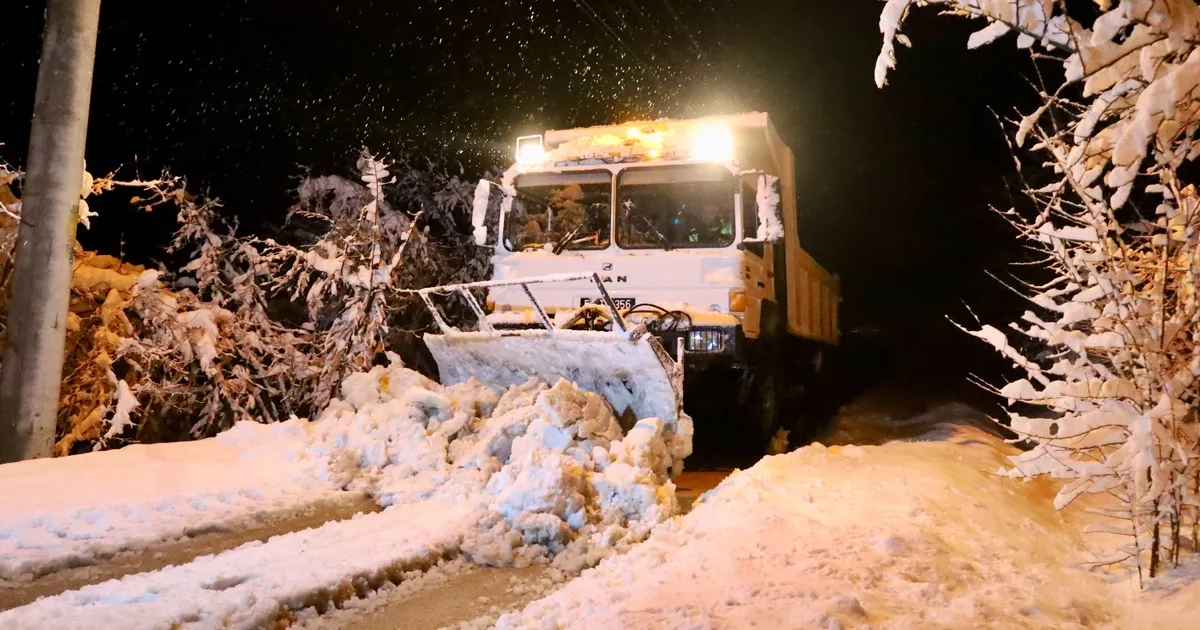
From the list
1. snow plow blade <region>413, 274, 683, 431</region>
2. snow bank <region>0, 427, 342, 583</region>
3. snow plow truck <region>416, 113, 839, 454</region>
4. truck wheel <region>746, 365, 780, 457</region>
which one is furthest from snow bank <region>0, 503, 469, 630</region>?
truck wheel <region>746, 365, 780, 457</region>

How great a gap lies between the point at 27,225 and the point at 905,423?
39.3ft

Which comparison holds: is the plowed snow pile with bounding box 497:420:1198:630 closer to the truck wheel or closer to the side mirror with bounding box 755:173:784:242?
the side mirror with bounding box 755:173:784:242

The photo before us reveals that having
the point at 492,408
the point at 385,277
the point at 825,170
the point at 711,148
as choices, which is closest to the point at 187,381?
the point at 385,277

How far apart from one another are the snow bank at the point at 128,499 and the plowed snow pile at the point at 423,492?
203 mm

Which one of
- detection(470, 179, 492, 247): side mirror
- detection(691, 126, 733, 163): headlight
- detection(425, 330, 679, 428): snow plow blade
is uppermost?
detection(691, 126, 733, 163): headlight

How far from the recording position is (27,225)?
22.3ft

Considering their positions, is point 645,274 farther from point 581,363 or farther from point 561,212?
point 581,363

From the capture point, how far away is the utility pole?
6.73 m

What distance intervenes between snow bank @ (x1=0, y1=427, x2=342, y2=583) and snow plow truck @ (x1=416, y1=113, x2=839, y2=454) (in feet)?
7.32

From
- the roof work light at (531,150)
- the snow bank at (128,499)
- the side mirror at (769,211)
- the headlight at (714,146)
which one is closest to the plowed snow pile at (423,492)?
the snow bank at (128,499)

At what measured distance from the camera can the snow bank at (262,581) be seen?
3.47m

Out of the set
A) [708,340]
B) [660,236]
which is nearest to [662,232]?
[660,236]

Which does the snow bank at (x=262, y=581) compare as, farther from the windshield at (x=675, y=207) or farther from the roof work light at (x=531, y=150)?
the roof work light at (x=531, y=150)

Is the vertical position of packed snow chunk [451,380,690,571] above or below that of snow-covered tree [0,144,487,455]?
below
